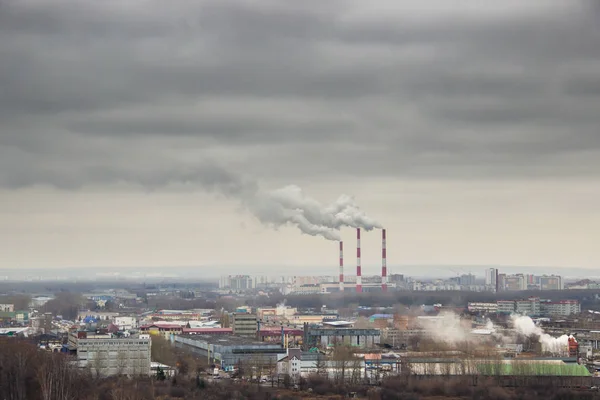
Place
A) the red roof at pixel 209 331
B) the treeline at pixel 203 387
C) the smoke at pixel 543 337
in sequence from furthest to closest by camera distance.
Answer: the red roof at pixel 209 331 → the smoke at pixel 543 337 → the treeline at pixel 203 387

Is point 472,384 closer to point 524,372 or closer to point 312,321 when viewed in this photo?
point 524,372

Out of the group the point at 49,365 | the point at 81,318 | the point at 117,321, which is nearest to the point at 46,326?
the point at 117,321

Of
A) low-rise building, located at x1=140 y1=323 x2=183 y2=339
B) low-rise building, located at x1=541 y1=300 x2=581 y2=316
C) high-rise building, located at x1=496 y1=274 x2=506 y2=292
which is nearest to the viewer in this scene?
low-rise building, located at x1=140 y1=323 x2=183 y2=339

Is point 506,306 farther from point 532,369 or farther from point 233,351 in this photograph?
point 532,369

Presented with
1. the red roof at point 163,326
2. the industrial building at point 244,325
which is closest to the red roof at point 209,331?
the industrial building at point 244,325

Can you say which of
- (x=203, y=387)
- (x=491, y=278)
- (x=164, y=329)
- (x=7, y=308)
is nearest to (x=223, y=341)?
(x=164, y=329)

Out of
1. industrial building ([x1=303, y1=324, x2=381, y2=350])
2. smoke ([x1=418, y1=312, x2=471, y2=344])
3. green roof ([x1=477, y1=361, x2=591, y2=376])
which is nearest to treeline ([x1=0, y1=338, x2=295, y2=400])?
green roof ([x1=477, y1=361, x2=591, y2=376])

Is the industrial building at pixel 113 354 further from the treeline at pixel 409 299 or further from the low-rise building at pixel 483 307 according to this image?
the treeline at pixel 409 299

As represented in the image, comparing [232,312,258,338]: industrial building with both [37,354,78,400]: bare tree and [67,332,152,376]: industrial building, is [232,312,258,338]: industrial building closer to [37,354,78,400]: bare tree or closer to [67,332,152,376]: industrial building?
[67,332,152,376]: industrial building
